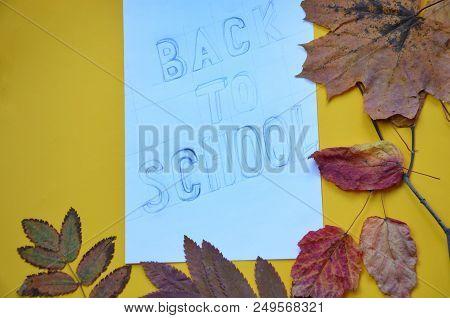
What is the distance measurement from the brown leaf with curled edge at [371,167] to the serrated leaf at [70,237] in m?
0.39

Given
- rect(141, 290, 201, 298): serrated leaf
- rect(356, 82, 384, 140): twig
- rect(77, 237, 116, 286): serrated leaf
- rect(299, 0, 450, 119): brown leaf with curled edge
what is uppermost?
rect(299, 0, 450, 119): brown leaf with curled edge

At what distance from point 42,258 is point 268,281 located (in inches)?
12.9

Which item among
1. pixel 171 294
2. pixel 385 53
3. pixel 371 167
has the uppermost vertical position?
pixel 385 53

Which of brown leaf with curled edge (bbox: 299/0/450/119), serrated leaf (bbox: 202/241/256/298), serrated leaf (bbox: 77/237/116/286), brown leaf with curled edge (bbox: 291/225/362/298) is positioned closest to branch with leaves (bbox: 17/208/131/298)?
serrated leaf (bbox: 77/237/116/286)

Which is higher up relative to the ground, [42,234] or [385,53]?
[385,53]

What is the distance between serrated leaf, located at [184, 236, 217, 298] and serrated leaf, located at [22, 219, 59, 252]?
0.63 ft

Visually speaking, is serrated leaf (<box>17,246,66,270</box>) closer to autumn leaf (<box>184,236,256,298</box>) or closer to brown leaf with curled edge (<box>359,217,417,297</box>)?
autumn leaf (<box>184,236,256,298</box>)

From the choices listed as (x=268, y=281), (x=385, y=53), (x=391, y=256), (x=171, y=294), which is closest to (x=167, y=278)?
(x=171, y=294)

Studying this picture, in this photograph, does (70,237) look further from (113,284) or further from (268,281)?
(268,281)

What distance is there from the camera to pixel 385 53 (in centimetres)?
73

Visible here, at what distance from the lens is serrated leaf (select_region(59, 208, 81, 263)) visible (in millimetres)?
726

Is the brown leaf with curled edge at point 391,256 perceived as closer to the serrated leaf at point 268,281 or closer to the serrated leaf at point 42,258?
the serrated leaf at point 268,281

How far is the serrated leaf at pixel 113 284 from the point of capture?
0.71 m

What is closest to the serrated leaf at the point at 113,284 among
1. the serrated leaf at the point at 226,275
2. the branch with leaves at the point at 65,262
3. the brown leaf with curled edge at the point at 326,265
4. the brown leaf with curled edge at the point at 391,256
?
the branch with leaves at the point at 65,262
